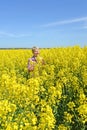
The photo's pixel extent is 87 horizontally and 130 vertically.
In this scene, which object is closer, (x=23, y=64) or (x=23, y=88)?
(x=23, y=88)

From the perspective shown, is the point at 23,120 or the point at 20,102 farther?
the point at 20,102

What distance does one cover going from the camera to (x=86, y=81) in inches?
330

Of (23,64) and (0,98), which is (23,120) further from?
(23,64)

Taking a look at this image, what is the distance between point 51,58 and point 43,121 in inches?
352

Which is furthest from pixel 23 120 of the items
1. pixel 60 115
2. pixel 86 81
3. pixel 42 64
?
pixel 42 64

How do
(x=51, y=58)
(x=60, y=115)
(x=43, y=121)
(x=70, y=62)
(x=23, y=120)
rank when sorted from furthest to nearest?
1. (x=51, y=58)
2. (x=70, y=62)
3. (x=60, y=115)
4. (x=23, y=120)
5. (x=43, y=121)

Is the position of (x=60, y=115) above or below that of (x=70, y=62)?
below

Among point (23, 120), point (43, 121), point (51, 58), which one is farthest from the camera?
point (51, 58)

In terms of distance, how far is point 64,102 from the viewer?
7824 millimetres

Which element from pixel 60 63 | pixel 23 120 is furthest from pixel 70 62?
pixel 23 120

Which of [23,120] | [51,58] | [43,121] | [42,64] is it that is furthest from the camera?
[51,58]

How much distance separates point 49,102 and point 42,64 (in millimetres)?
2631

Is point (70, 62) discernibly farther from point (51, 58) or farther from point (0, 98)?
point (0, 98)

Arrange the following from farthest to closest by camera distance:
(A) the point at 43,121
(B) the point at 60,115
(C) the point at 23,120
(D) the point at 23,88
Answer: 1. (B) the point at 60,115
2. (D) the point at 23,88
3. (C) the point at 23,120
4. (A) the point at 43,121
